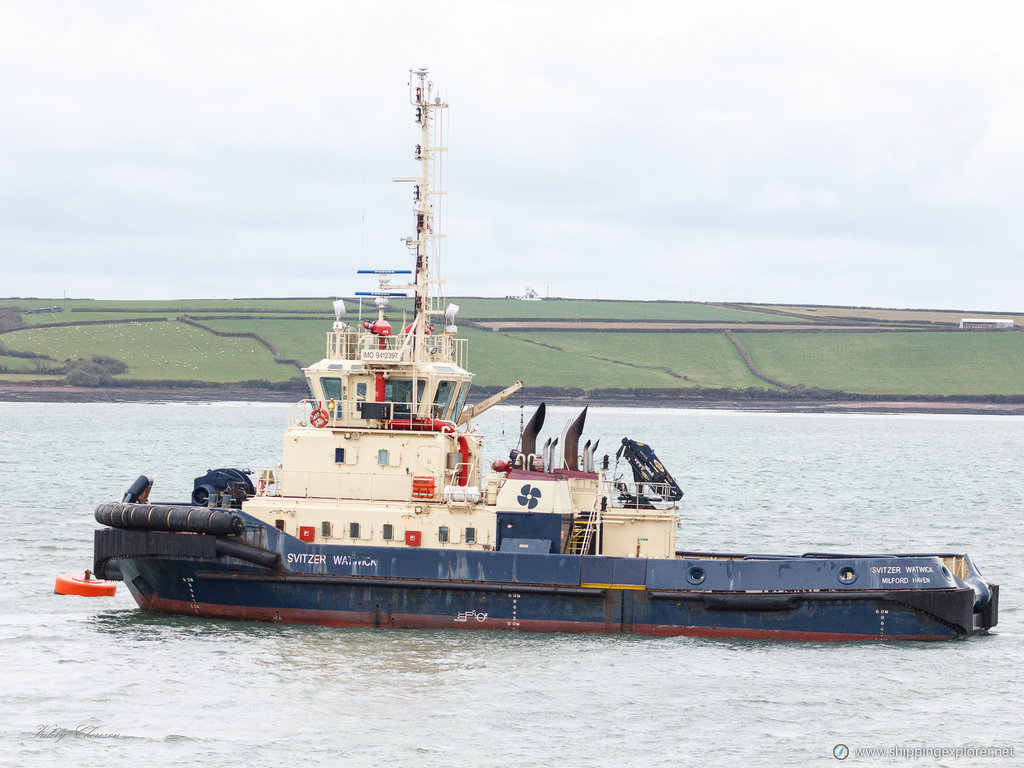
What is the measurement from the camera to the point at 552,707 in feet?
58.2

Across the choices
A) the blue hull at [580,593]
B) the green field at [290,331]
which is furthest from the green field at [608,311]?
the blue hull at [580,593]

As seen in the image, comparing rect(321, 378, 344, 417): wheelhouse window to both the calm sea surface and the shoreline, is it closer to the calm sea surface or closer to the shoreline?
the calm sea surface

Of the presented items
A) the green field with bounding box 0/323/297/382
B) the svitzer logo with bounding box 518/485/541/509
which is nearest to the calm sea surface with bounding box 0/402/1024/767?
the svitzer logo with bounding box 518/485/541/509

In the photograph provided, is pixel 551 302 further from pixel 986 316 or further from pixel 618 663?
pixel 618 663

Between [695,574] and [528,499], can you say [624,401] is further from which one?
[695,574]

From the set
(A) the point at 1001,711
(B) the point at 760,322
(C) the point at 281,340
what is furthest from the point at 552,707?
(B) the point at 760,322

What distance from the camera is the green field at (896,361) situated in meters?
110

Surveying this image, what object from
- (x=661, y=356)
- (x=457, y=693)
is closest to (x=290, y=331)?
(x=661, y=356)

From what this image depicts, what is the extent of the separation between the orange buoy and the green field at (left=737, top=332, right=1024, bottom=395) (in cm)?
9009

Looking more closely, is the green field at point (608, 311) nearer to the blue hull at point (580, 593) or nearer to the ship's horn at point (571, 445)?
the ship's horn at point (571, 445)

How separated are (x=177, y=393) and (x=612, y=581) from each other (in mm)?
81289

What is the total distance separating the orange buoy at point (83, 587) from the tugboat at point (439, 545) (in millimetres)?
2185

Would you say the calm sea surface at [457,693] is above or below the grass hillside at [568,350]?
below

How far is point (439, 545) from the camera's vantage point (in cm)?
2186
